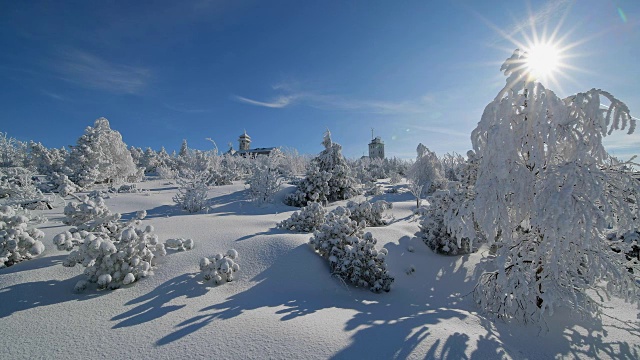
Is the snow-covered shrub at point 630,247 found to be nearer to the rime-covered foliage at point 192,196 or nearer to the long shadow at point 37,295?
the long shadow at point 37,295

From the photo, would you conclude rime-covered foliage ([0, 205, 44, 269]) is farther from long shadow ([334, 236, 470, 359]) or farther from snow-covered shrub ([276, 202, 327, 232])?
long shadow ([334, 236, 470, 359])

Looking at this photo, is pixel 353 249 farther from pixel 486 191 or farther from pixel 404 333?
pixel 486 191

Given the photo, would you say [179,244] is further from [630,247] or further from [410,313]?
[630,247]

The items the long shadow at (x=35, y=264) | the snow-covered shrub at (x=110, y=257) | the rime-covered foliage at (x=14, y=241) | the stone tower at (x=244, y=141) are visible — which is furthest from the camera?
the stone tower at (x=244, y=141)

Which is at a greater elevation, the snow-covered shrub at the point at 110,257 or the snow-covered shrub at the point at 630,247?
the snow-covered shrub at the point at 110,257

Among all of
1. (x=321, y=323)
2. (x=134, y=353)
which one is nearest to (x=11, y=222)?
(x=134, y=353)

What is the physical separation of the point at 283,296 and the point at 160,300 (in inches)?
65.6

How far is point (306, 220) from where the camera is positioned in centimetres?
700

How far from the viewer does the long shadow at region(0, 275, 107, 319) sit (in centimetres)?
312

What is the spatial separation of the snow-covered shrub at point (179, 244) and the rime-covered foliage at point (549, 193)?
498 cm

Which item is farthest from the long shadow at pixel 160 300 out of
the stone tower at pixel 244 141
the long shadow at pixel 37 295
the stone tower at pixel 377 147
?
the stone tower at pixel 244 141

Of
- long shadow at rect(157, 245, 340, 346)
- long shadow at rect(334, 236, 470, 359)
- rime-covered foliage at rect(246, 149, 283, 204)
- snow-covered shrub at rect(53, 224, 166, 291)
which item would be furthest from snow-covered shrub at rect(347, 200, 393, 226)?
snow-covered shrub at rect(53, 224, 166, 291)

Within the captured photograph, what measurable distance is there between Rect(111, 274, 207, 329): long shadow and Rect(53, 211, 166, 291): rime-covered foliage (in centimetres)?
41

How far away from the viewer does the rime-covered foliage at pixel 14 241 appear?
3.96 m
